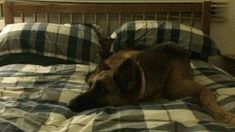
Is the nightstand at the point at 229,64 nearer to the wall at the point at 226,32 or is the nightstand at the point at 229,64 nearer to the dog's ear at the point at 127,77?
the wall at the point at 226,32

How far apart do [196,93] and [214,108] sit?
0.53 ft

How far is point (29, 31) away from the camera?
2.26m

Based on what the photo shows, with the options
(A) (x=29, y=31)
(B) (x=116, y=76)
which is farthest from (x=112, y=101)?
(A) (x=29, y=31)

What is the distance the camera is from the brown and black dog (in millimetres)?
1442

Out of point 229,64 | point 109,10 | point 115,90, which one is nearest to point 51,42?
point 109,10

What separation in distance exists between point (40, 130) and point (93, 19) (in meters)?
1.80

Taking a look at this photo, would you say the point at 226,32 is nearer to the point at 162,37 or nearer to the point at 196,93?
the point at 162,37

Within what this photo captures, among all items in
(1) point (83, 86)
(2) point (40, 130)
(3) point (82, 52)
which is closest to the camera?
(2) point (40, 130)

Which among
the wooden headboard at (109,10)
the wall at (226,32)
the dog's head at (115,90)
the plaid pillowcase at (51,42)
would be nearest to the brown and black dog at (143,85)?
the dog's head at (115,90)

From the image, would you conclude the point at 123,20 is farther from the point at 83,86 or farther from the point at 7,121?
the point at 7,121

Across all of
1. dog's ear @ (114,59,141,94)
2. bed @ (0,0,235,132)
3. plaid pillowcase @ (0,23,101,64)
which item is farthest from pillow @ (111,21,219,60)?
dog's ear @ (114,59,141,94)

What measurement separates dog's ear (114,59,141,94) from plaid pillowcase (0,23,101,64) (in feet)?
2.40

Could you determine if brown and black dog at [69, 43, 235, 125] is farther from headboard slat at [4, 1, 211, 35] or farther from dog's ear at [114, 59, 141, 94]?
headboard slat at [4, 1, 211, 35]

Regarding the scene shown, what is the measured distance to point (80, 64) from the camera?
2.20m
